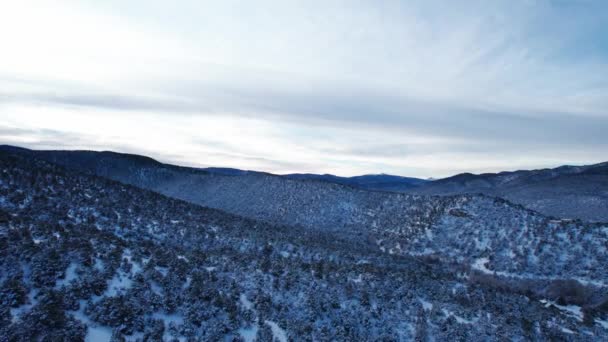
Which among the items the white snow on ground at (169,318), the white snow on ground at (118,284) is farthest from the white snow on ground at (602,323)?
the white snow on ground at (118,284)

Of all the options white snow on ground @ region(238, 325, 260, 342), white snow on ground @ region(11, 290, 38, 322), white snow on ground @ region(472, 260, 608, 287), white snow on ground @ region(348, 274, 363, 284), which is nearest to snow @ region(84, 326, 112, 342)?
white snow on ground @ region(11, 290, 38, 322)

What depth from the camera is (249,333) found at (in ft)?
46.6

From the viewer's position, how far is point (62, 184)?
27328 mm

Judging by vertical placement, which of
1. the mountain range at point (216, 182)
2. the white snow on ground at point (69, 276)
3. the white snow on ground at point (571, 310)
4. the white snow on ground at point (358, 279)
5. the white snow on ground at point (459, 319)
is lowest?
the white snow on ground at point (571, 310)

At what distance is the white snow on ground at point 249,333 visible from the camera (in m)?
13.9

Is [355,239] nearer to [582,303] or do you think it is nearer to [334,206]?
[334,206]

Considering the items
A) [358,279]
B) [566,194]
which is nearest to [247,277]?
[358,279]

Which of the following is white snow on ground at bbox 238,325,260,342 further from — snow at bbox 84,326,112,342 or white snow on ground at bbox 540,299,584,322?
white snow on ground at bbox 540,299,584,322

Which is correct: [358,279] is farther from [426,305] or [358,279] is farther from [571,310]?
[571,310]

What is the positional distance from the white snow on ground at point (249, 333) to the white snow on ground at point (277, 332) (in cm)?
62

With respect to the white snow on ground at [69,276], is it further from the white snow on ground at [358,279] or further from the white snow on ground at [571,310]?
the white snow on ground at [571,310]

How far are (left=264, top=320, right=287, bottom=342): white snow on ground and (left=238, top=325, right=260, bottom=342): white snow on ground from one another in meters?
0.62

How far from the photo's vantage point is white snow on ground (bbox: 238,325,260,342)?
13.9 metres

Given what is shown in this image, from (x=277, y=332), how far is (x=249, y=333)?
108 centimetres
